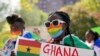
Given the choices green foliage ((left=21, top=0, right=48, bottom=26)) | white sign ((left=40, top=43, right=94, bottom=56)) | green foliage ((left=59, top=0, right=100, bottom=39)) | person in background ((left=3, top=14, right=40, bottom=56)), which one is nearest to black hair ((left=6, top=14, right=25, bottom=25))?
person in background ((left=3, top=14, right=40, bottom=56))

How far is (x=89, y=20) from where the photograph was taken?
14.5 m

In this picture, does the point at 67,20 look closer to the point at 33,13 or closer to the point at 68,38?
the point at 68,38

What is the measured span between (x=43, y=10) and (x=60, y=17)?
12471 millimetres

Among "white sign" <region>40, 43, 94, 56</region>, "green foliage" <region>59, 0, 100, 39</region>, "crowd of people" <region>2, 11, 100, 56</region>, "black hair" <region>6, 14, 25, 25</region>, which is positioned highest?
"green foliage" <region>59, 0, 100, 39</region>

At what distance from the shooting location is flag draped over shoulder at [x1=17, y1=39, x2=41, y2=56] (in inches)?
137

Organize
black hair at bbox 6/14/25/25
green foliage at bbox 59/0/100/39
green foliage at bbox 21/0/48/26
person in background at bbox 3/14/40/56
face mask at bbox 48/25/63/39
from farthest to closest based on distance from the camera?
green foliage at bbox 21/0/48/26
green foliage at bbox 59/0/100/39
black hair at bbox 6/14/25/25
person in background at bbox 3/14/40/56
face mask at bbox 48/25/63/39

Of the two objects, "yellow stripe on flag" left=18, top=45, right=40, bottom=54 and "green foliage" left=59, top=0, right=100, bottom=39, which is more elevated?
"green foliage" left=59, top=0, right=100, bottom=39

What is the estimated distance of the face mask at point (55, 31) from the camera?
3.51m

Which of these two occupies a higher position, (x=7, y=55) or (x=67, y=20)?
(x=67, y=20)

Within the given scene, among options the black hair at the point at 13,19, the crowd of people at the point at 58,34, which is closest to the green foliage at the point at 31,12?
the black hair at the point at 13,19

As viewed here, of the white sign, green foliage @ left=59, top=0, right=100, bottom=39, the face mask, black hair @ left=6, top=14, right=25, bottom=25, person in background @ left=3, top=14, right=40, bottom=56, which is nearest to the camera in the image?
the white sign

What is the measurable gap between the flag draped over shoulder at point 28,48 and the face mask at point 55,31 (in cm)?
17

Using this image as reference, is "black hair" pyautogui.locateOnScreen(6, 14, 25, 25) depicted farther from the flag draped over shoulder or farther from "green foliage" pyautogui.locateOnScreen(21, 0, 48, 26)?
"green foliage" pyautogui.locateOnScreen(21, 0, 48, 26)

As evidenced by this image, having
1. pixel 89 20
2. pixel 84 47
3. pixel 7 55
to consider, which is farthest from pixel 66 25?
pixel 89 20
